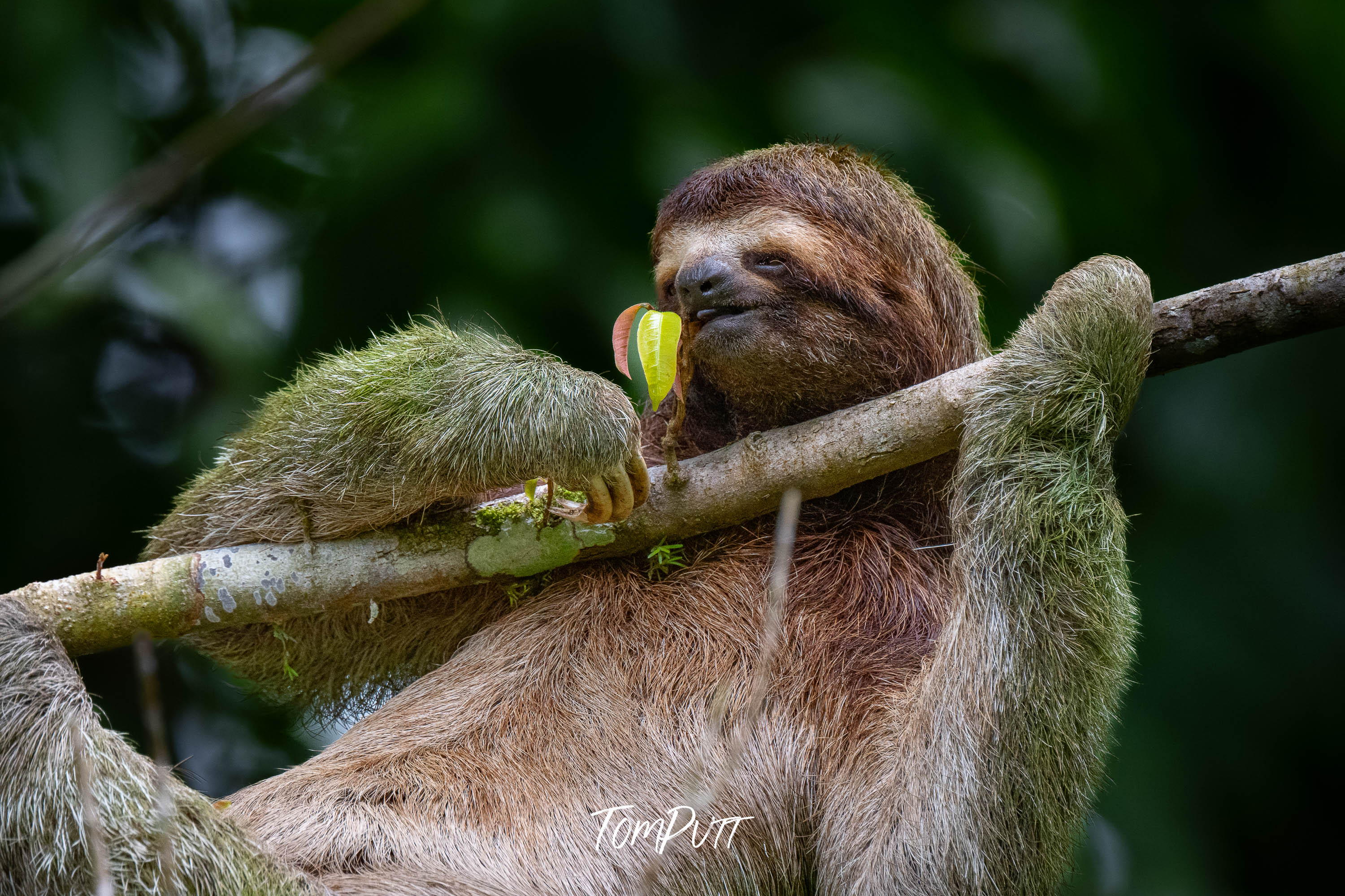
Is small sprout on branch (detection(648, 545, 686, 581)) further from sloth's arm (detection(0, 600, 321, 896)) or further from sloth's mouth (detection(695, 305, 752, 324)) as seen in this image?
sloth's arm (detection(0, 600, 321, 896))

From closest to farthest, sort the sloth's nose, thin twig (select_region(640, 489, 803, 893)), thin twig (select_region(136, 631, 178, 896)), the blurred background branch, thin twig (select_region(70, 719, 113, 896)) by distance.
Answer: the blurred background branch → thin twig (select_region(136, 631, 178, 896)) → thin twig (select_region(640, 489, 803, 893)) → thin twig (select_region(70, 719, 113, 896)) → the sloth's nose

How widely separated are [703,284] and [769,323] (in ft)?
1.07

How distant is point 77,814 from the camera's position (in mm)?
3537

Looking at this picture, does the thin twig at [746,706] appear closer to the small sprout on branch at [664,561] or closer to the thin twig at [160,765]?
the small sprout on branch at [664,561]

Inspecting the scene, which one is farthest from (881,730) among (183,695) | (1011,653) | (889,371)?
(183,695)

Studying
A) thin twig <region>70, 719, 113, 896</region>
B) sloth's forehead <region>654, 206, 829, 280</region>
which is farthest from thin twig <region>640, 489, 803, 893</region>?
thin twig <region>70, 719, 113, 896</region>

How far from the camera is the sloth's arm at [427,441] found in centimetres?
438

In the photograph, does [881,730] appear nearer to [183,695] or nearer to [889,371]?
[889,371]

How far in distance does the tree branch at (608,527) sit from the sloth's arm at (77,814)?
291mm

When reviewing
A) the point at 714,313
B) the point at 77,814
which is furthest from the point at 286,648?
the point at 714,313

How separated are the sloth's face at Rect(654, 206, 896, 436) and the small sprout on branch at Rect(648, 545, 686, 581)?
1.97 ft

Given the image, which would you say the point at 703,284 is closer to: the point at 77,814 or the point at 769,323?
the point at 769,323

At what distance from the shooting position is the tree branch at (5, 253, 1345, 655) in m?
3.92

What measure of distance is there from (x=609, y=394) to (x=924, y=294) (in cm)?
182
